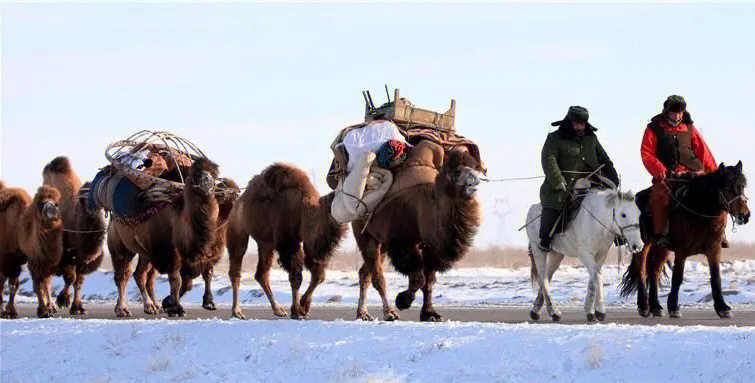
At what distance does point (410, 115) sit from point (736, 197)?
4.87m

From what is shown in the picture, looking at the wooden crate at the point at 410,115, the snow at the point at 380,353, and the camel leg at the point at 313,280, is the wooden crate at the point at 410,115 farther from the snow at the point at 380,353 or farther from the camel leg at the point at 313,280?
the snow at the point at 380,353

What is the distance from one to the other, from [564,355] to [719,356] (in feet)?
4.98

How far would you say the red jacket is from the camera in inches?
771

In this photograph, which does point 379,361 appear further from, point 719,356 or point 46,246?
point 46,246

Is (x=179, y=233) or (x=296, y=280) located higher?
(x=179, y=233)

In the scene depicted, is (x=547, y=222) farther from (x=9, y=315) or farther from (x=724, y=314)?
(x=9, y=315)

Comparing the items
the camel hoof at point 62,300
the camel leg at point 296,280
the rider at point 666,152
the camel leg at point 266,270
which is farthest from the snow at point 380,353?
the camel hoof at point 62,300

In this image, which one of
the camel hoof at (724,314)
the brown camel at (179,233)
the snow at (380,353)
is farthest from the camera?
the brown camel at (179,233)

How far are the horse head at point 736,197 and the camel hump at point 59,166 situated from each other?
12663mm

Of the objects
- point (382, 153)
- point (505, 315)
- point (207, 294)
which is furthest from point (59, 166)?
point (505, 315)

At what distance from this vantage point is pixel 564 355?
1412 cm

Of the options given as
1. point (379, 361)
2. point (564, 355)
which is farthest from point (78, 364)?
point (564, 355)

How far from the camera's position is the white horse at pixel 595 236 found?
17.0 m

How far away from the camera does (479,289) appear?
114ft
